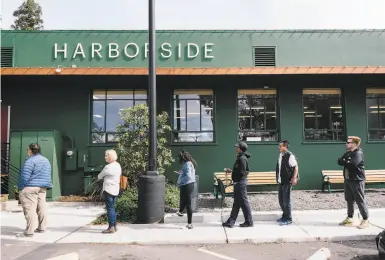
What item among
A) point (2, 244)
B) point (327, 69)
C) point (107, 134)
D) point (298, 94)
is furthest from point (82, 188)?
point (327, 69)

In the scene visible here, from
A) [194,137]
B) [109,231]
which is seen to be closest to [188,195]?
[109,231]

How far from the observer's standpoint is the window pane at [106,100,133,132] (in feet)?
42.9

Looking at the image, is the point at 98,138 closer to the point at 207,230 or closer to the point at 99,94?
the point at 99,94

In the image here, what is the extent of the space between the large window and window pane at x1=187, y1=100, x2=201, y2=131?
19.6ft

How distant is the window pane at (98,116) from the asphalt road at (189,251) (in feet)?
21.6

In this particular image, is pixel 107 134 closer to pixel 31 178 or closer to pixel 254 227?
pixel 31 178

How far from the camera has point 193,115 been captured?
43.0ft

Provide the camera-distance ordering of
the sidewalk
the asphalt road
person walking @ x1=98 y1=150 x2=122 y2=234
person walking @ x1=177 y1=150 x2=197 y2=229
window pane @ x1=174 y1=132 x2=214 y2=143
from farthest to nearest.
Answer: window pane @ x1=174 y1=132 x2=214 y2=143 → person walking @ x1=177 y1=150 x2=197 y2=229 → person walking @ x1=98 y1=150 x2=122 y2=234 → the sidewalk → the asphalt road

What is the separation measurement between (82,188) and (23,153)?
7.18ft

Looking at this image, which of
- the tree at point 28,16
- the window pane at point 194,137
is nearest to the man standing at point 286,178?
the window pane at point 194,137

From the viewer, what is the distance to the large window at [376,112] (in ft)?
43.2

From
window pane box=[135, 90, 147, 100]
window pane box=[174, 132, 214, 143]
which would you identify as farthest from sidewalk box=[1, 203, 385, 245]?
window pane box=[135, 90, 147, 100]

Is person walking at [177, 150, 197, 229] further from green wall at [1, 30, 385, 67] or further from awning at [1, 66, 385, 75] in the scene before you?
green wall at [1, 30, 385, 67]

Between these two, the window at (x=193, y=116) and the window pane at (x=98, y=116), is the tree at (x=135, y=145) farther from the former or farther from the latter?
the window pane at (x=98, y=116)
